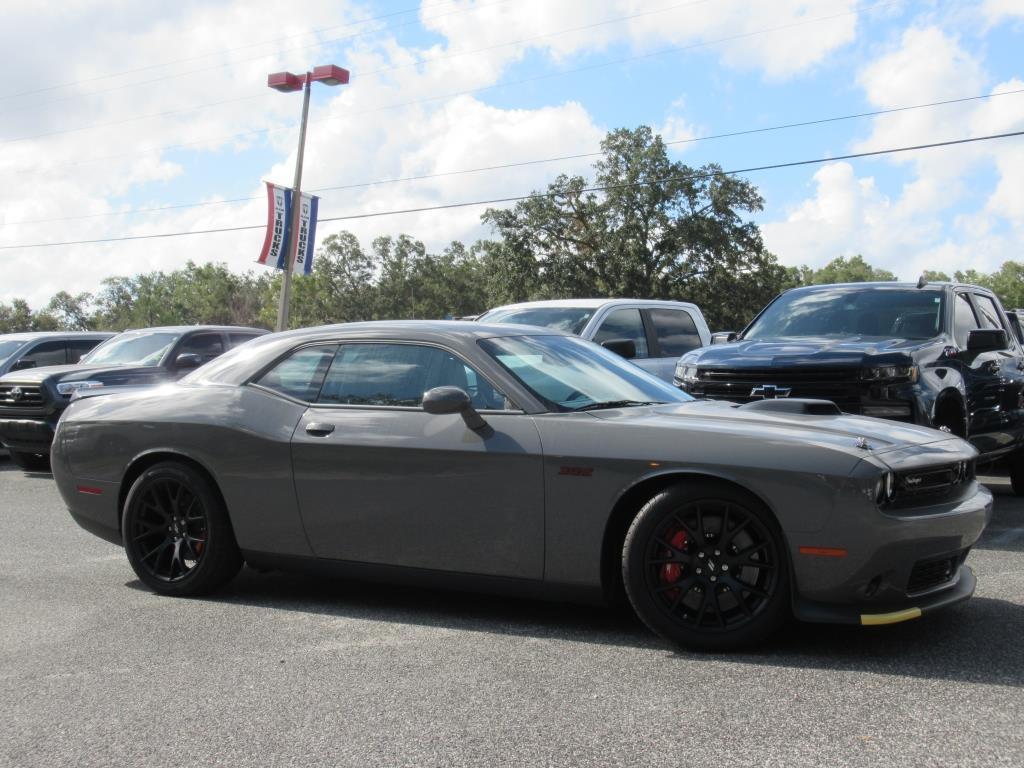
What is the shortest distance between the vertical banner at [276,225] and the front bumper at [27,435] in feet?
55.0

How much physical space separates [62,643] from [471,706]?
7.08 ft

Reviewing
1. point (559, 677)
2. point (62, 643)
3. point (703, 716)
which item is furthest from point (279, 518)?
point (703, 716)

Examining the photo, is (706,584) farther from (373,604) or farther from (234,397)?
(234,397)

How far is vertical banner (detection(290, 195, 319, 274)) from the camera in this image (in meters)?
29.5

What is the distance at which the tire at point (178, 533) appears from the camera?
557 centimetres

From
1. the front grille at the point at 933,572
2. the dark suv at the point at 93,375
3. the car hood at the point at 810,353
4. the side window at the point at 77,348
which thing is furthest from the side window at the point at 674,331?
the side window at the point at 77,348

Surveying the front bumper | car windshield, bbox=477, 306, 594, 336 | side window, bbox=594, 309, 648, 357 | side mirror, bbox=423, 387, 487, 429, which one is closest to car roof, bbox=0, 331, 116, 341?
the front bumper

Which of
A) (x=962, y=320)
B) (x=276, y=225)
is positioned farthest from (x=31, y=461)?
(x=276, y=225)

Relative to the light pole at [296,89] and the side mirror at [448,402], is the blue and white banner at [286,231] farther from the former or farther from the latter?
the side mirror at [448,402]

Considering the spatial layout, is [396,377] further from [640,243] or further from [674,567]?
[640,243]

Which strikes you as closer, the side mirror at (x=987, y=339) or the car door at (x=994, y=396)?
the side mirror at (x=987, y=339)

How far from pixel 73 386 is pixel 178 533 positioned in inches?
295

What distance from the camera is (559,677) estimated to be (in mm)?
4141

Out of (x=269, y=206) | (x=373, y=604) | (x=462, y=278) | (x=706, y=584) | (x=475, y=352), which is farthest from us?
(x=462, y=278)
